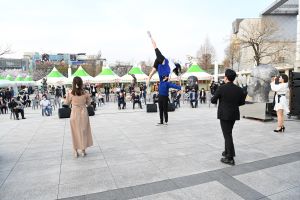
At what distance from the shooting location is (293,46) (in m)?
49.0

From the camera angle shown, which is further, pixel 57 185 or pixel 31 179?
pixel 31 179

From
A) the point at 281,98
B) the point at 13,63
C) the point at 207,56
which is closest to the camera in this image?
the point at 281,98

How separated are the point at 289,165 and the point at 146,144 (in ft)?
9.81

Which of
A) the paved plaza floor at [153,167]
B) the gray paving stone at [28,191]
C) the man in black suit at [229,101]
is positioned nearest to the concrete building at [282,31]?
the paved plaza floor at [153,167]

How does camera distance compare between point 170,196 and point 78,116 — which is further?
point 78,116

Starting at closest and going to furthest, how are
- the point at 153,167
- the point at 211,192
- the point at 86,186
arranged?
the point at 211,192
the point at 86,186
the point at 153,167

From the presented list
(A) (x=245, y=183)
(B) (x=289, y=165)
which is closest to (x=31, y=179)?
(A) (x=245, y=183)

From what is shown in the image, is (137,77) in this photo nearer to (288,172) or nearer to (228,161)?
(228,161)

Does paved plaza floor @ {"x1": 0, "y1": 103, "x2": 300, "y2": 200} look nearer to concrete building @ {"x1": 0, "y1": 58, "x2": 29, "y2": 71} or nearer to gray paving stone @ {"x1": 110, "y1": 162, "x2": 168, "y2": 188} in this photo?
gray paving stone @ {"x1": 110, "y1": 162, "x2": 168, "y2": 188}

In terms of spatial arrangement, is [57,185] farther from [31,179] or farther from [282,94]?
[282,94]

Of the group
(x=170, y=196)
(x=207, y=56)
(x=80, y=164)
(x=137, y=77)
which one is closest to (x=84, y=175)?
(x=80, y=164)

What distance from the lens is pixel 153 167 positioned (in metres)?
4.50

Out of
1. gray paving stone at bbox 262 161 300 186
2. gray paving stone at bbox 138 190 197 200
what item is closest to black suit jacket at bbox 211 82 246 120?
gray paving stone at bbox 262 161 300 186

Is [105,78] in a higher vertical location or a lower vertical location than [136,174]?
higher
